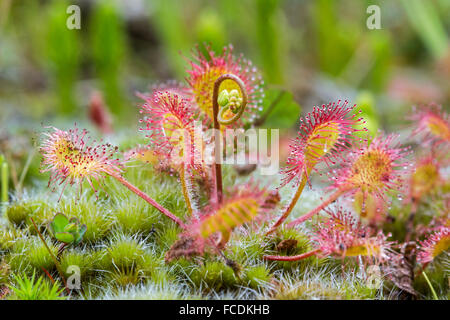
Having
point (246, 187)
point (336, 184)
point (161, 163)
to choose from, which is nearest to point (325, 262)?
point (336, 184)

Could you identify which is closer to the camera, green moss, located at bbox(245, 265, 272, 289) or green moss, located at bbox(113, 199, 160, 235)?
green moss, located at bbox(245, 265, 272, 289)

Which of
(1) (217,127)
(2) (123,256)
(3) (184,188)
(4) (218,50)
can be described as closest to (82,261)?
(2) (123,256)

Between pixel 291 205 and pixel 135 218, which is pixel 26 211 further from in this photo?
pixel 291 205

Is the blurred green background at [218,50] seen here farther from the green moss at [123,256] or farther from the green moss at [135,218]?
the green moss at [123,256]

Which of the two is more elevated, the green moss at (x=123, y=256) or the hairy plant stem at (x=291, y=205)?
the hairy plant stem at (x=291, y=205)

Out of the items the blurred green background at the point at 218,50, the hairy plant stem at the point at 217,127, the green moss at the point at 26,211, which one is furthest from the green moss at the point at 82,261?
the blurred green background at the point at 218,50

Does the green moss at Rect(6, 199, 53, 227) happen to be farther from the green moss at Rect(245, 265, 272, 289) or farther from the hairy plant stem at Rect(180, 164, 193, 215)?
the green moss at Rect(245, 265, 272, 289)

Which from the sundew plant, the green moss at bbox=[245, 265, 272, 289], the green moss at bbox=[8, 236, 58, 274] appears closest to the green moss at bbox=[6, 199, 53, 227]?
the sundew plant
